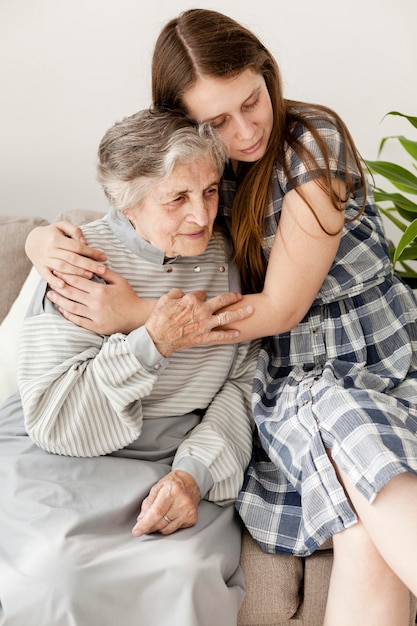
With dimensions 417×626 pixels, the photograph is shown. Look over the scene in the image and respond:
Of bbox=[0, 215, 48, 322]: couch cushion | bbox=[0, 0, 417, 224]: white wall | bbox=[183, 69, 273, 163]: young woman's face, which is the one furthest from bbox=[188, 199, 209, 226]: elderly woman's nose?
bbox=[0, 0, 417, 224]: white wall

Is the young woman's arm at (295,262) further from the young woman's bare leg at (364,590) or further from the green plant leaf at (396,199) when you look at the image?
the green plant leaf at (396,199)

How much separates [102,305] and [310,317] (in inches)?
20.4

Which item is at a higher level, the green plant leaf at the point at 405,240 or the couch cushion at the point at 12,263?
the green plant leaf at the point at 405,240

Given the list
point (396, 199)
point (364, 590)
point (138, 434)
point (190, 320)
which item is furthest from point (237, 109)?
point (364, 590)

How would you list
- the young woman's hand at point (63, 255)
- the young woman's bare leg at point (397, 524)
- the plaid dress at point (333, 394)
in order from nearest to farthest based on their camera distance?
the young woman's bare leg at point (397, 524) < the plaid dress at point (333, 394) < the young woman's hand at point (63, 255)

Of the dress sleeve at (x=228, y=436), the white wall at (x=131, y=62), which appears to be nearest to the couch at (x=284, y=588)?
the dress sleeve at (x=228, y=436)

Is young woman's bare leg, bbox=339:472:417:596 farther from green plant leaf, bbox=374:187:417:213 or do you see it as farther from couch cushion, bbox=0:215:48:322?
couch cushion, bbox=0:215:48:322

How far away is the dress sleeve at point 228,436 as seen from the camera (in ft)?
5.76

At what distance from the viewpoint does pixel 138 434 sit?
174 cm

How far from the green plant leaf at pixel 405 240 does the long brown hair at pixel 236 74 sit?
0.71ft

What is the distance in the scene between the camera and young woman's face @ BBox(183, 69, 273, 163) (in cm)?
167

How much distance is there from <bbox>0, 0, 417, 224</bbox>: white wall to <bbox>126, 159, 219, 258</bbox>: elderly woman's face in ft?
3.30

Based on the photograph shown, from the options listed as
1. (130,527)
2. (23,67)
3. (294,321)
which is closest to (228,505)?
(130,527)

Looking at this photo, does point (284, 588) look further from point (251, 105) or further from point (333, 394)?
point (251, 105)
